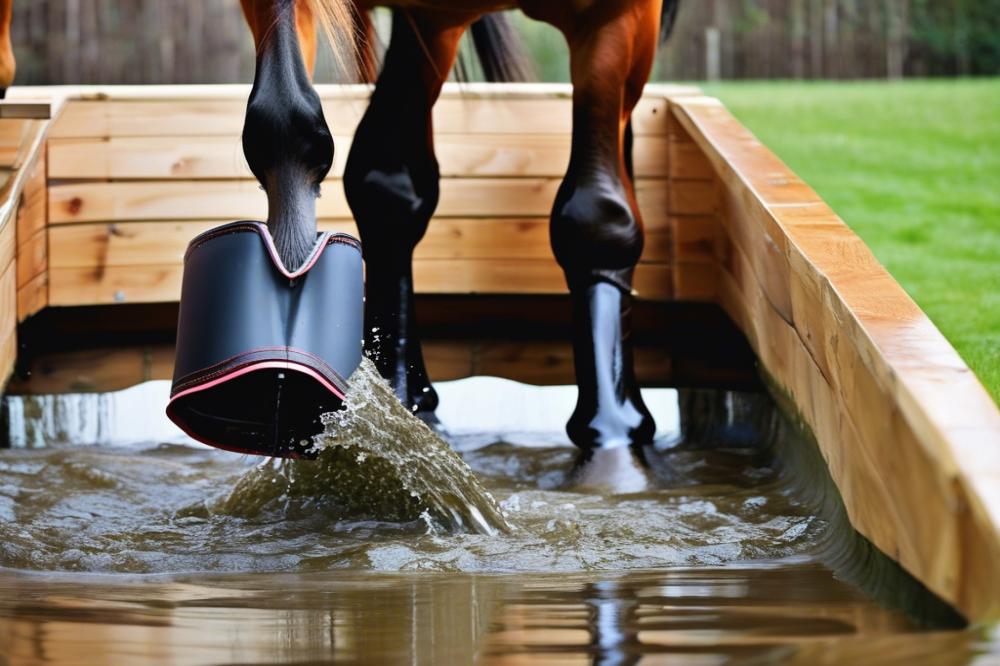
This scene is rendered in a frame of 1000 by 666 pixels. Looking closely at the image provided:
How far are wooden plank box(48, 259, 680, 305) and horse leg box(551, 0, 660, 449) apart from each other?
68cm

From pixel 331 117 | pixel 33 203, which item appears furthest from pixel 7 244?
pixel 331 117

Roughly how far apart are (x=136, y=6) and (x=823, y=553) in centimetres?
734

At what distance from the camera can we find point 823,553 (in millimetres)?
1562

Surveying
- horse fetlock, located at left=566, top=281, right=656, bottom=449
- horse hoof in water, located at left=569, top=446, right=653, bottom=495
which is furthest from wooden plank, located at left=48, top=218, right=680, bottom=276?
horse hoof in water, located at left=569, top=446, right=653, bottom=495

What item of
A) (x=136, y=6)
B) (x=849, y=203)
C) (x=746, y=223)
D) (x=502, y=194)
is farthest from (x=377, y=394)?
(x=136, y=6)

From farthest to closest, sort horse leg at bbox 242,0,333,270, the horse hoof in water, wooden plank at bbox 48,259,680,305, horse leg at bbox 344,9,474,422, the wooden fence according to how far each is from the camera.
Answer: the wooden fence
wooden plank at bbox 48,259,680,305
horse leg at bbox 344,9,474,422
the horse hoof in water
horse leg at bbox 242,0,333,270

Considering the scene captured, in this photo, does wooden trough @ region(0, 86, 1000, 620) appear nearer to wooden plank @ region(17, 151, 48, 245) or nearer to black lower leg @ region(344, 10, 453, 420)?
wooden plank @ region(17, 151, 48, 245)

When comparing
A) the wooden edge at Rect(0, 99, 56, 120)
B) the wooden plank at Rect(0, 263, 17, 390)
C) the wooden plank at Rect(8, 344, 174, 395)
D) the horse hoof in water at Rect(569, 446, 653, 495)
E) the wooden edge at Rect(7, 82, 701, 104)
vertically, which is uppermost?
the wooden edge at Rect(7, 82, 701, 104)

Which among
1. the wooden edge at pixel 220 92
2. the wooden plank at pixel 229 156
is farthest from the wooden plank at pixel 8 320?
the wooden edge at pixel 220 92

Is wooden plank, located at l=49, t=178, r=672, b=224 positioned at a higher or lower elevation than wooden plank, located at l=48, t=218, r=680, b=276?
higher

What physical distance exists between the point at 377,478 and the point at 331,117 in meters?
1.44

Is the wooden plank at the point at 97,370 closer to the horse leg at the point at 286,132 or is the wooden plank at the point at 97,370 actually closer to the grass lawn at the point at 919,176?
the horse leg at the point at 286,132

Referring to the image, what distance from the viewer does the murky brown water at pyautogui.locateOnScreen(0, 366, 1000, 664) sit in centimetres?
105

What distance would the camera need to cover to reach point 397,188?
2.49 m
